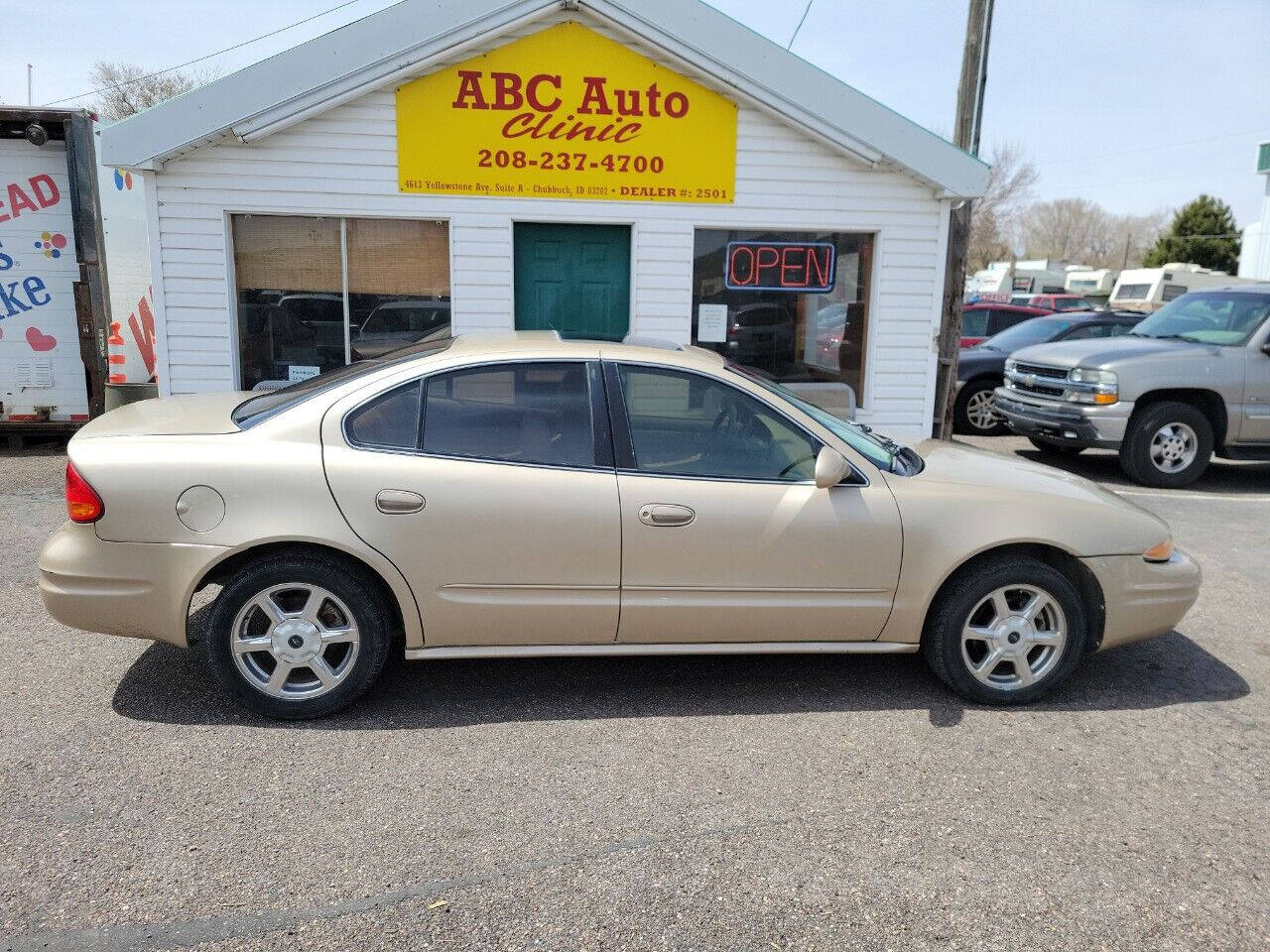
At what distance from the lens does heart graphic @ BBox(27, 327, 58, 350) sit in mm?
9242

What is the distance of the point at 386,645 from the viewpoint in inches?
155

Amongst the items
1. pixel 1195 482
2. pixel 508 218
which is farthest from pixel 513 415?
pixel 1195 482

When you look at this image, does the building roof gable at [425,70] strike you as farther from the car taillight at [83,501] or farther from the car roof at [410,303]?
the car taillight at [83,501]

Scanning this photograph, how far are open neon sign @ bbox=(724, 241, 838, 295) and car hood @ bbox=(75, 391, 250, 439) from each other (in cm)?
510

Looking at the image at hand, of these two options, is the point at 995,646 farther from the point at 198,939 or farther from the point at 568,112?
the point at 568,112

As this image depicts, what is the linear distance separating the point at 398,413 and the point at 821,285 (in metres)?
5.75

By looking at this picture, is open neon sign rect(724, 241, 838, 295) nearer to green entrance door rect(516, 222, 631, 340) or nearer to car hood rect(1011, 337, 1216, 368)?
green entrance door rect(516, 222, 631, 340)

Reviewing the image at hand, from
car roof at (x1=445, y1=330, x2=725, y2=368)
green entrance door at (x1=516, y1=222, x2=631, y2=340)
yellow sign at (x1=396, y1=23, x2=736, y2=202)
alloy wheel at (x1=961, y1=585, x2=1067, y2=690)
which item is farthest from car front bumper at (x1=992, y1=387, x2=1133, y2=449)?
car roof at (x1=445, y1=330, x2=725, y2=368)

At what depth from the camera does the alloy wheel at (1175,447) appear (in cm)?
917

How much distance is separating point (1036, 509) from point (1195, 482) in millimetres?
6574

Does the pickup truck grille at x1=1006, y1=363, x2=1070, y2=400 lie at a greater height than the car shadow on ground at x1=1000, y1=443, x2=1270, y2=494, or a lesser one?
greater

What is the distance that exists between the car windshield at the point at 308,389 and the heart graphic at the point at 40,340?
606cm

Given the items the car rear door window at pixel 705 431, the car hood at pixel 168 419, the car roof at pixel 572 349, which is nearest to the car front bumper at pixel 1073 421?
the car roof at pixel 572 349

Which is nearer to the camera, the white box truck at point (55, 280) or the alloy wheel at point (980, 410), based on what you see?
the white box truck at point (55, 280)
